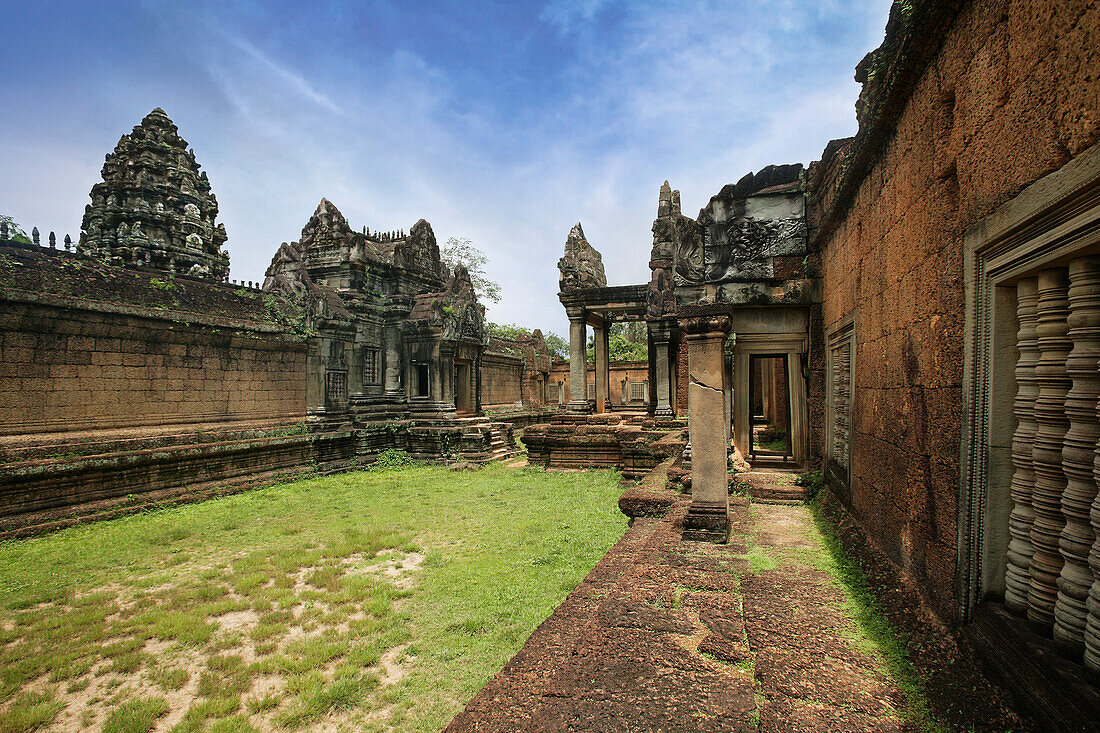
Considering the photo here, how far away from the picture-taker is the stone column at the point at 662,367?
42.9 ft

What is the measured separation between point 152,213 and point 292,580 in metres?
16.2

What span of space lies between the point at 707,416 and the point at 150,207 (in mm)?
18892

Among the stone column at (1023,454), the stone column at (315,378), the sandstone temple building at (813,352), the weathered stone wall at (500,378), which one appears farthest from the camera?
the weathered stone wall at (500,378)

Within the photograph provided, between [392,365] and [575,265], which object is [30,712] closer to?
[392,365]

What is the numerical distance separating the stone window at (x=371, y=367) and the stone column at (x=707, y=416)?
11.1 m

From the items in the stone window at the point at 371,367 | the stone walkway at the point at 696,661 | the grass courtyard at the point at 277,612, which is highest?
the stone window at the point at 371,367

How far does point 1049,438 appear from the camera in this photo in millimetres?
1643

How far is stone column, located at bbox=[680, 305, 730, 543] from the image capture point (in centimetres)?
425

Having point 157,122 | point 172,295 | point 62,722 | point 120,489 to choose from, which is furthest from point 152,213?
point 62,722

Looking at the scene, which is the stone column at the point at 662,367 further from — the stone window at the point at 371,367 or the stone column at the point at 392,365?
the stone window at the point at 371,367

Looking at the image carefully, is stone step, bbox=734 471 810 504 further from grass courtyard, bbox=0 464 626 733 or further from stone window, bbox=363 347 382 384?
stone window, bbox=363 347 382 384

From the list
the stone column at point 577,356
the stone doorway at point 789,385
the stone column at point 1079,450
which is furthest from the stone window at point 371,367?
the stone column at point 1079,450

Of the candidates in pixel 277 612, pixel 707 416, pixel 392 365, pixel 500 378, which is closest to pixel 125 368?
pixel 392 365

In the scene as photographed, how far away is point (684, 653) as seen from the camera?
2.41m
